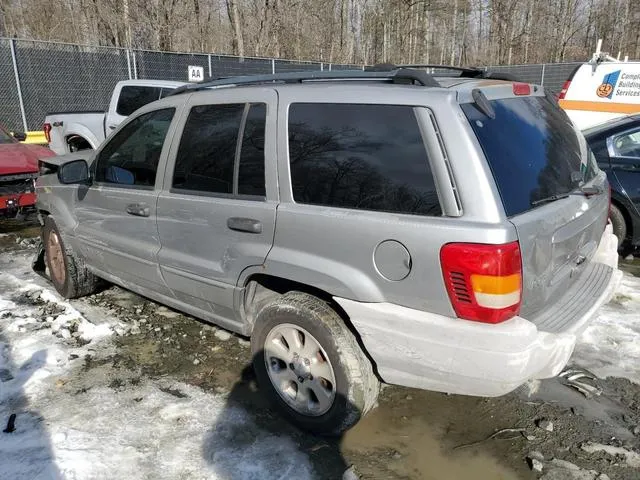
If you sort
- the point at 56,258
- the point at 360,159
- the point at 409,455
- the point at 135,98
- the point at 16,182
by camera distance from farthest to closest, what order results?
the point at 135,98 → the point at 16,182 → the point at 56,258 → the point at 409,455 → the point at 360,159

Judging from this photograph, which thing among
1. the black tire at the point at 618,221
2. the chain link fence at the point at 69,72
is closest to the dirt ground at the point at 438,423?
the black tire at the point at 618,221

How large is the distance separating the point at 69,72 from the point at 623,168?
15245mm

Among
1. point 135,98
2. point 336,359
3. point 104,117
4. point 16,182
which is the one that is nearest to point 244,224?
point 336,359

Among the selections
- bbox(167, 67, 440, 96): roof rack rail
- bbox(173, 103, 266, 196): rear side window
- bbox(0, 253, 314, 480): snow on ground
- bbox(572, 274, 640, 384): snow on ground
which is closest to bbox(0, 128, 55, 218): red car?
bbox(0, 253, 314, 480): snow on ground

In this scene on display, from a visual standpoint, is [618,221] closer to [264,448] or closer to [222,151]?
[222,151]

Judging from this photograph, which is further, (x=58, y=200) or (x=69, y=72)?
(x=69, y=72)

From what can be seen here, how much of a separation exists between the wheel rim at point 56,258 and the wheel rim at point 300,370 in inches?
103

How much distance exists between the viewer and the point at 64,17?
83.7 ft

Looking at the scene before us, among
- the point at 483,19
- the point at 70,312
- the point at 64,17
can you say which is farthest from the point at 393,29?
the point at 70,312

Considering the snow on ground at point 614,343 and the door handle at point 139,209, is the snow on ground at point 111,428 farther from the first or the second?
the snow on ground at point 614,343

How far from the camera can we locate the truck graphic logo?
8758 mm

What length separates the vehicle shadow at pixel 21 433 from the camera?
267 cm

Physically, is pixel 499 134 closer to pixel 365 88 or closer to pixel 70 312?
pixel 365 88

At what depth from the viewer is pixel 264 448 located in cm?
286
